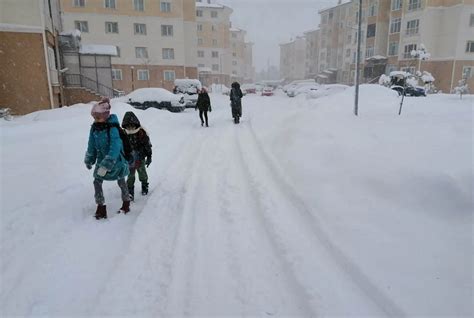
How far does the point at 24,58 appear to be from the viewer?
51.2ft

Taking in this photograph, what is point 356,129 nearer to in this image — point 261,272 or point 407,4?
point 261,272

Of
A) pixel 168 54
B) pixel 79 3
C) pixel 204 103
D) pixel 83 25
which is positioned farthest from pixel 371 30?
pixel 204 103

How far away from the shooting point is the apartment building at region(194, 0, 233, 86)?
68062mm

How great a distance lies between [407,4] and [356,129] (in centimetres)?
4250

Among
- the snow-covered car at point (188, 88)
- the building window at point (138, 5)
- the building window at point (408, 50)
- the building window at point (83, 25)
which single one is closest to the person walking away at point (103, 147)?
the snow-covered car at point (188, 88)

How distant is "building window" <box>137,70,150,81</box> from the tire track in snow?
35.7 metres

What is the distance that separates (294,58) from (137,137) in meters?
115

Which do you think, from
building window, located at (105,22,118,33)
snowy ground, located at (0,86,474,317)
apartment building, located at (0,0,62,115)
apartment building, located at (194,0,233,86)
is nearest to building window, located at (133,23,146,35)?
building window, located at (105,22,118,33)

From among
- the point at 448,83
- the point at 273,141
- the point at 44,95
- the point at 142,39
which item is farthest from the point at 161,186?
the point at 448,83

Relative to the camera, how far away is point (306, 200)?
4.92 meters

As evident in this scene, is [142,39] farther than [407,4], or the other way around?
[407,4]

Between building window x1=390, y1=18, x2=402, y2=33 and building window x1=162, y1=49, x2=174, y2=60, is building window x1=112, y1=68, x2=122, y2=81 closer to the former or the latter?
building window x1=162, y1=49, x2=174, y2=60

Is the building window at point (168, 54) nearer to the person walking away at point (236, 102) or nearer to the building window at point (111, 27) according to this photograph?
the building window at point (111, 27)

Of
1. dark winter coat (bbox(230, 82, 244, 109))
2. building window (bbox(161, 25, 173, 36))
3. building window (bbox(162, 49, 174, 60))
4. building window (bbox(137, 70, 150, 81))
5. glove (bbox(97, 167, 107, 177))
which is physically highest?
building window (bbox(161, 25, 173, 36))
